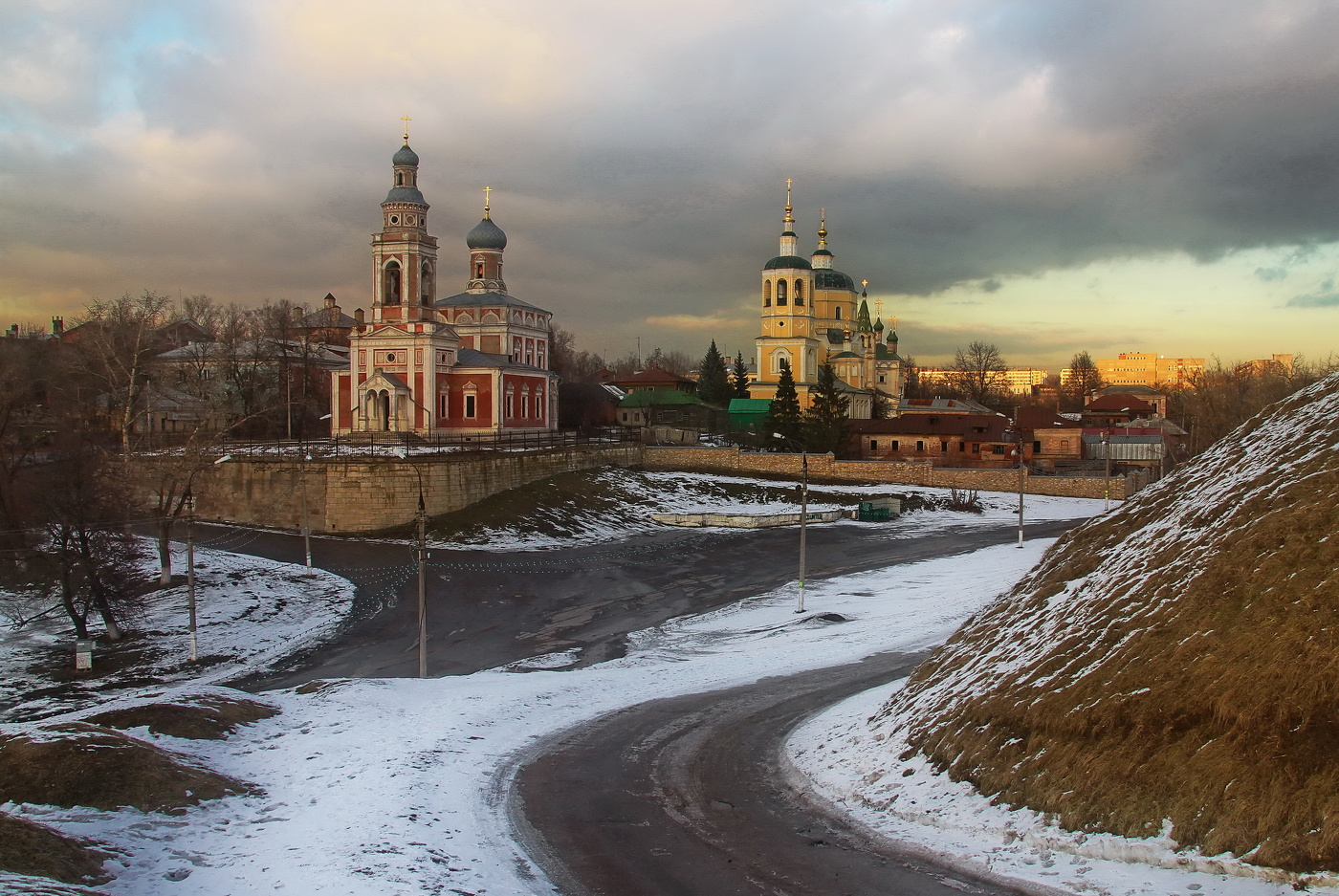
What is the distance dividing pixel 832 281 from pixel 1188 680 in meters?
95.5

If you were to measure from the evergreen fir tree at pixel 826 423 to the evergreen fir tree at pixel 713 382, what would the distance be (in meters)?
24.9

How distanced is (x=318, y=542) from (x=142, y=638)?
13747mm

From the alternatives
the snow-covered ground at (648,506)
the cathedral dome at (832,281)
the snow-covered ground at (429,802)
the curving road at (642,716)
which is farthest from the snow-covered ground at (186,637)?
the cathedral dome at (832,281)

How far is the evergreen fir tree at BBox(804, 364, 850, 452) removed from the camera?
64.8 m

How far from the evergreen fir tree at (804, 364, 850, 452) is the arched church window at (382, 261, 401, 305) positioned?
2772 centimetres

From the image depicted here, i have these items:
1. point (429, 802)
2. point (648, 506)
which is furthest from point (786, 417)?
point (429, 802)

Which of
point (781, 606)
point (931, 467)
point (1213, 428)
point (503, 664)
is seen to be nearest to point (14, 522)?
point (503, 664)

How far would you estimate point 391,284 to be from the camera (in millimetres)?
55312

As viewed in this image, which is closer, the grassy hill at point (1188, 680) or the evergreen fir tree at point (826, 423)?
the grassy hill at point (1188, 680)

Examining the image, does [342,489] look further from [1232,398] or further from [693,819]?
[1232,398]

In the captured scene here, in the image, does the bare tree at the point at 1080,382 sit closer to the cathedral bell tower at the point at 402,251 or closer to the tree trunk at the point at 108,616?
the cathedral bell tower at the point at 402,251

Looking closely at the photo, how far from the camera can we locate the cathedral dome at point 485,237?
6950 centimetres

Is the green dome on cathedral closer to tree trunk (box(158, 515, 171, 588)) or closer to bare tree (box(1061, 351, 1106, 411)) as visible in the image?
tree trunk (box(158, 515, 171, 588))

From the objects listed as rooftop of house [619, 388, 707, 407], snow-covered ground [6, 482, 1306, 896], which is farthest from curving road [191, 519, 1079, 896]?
rooftop of house [619, 388, 707, 407]
